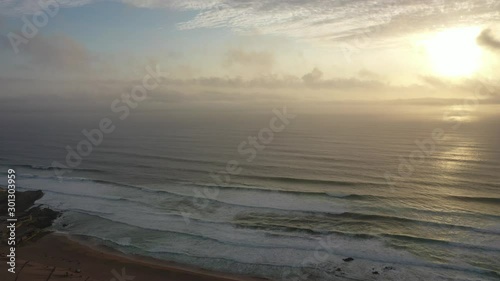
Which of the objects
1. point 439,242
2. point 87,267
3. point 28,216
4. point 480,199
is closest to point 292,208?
point 439,242

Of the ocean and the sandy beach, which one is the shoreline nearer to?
the sandy beach

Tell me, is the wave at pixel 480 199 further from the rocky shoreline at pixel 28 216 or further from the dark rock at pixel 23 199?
the dark rock at pixel 23 199

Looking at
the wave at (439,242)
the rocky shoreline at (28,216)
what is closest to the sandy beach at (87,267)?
the rocky shoreline at (28,216)

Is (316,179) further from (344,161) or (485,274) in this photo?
(485,274)

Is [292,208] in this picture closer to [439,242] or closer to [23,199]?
[439,242]

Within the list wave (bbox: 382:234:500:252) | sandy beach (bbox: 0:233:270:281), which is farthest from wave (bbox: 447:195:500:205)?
sandy beach (bbox: 0:233:270:281)

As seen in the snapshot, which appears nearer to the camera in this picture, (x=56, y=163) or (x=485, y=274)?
(x=485, y=274)

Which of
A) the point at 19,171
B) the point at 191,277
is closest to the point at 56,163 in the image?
the point at 19,171
